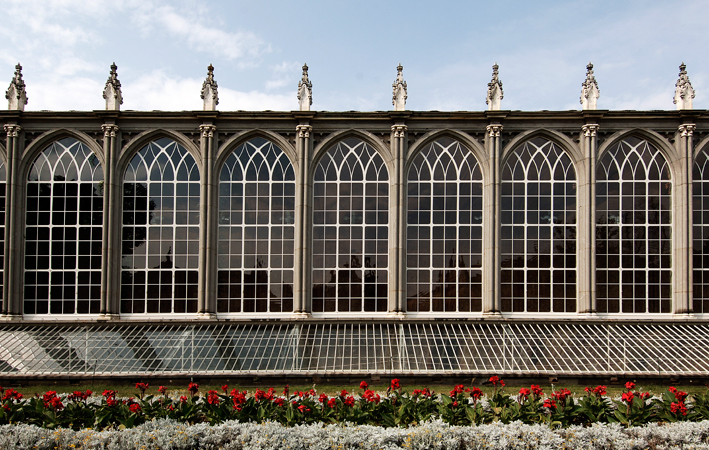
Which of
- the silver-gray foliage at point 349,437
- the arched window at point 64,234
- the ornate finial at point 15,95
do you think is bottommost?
the silver-gray foliage at point 349,437

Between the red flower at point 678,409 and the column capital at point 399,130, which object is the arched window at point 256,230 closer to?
the column capital at point 399,130

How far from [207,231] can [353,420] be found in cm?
1421

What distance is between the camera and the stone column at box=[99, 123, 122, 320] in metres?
21.5

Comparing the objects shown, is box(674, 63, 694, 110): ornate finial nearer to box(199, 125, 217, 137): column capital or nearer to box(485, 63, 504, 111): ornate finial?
box(485, 63, 504, 111): ornate finial

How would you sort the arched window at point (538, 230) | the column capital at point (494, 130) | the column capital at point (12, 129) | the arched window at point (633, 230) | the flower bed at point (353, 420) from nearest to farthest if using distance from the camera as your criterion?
the flower bed at point (353, 420) < the arched window at point (633, 230) < the arched window at point (538, 230) < the column capital at point (12, 129) < the column capital at point (494, 130)

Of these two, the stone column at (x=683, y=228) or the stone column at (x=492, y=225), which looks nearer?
the stone column at (x=683, y=228)

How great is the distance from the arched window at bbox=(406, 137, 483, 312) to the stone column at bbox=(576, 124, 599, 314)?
486 cm

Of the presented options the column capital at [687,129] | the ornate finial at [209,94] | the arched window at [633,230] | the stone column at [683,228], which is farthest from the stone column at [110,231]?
the column capital at [687,129]

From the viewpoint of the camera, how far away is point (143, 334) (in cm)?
2014

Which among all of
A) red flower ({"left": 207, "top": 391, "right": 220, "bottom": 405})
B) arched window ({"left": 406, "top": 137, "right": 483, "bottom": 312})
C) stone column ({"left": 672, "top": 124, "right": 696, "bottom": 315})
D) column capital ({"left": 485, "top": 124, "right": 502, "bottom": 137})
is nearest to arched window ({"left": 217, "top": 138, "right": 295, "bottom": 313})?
arched window ({"left": 406, "top": 137, "right": 483, "bottom": 312})

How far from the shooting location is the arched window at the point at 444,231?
22000 millimetres

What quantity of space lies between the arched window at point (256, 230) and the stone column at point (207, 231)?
39cm

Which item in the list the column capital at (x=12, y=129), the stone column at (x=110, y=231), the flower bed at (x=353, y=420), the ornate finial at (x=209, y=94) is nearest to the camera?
the flower bed at (x=353, y=420)

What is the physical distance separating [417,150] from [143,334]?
51.5ft
